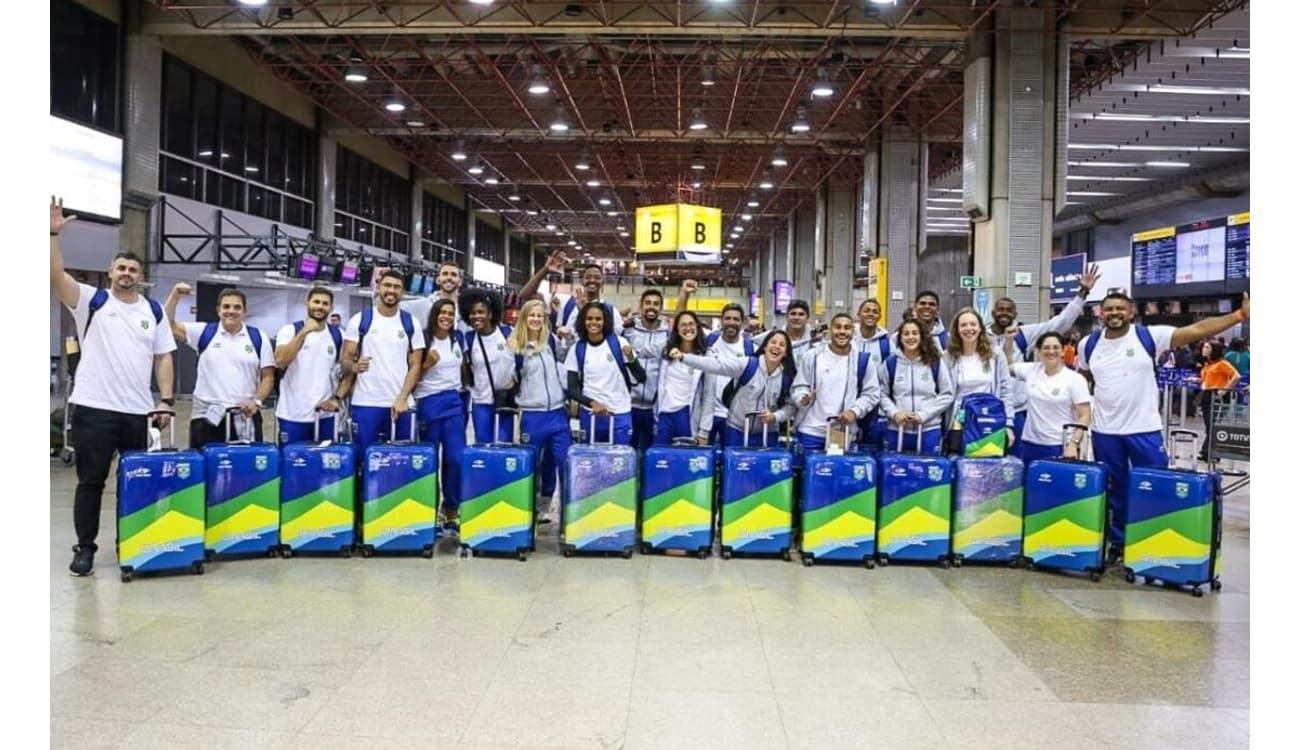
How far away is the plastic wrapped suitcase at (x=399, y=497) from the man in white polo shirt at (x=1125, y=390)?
4293 millimetres

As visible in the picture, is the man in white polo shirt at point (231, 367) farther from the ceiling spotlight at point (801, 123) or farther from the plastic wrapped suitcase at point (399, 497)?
the ceiling spotlight at point (801, 123)

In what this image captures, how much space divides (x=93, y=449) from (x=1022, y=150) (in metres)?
13.2

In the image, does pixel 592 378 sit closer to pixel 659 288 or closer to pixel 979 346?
pixel 979 346

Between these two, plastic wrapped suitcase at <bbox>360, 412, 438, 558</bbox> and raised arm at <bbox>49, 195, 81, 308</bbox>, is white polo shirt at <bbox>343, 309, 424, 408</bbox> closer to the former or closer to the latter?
plastic wrapped suitcase at <bbox>360, 412, 438, 558</bbox>

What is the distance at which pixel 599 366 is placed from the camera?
6184 millimetres

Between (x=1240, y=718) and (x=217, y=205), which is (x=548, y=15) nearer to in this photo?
(x=217, y=205)

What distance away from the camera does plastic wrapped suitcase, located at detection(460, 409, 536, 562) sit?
17.9ft

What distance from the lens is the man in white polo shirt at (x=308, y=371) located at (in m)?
5.82

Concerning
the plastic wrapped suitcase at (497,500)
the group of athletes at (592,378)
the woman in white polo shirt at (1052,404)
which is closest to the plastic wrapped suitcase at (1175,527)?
the group of athletes at (592,378)

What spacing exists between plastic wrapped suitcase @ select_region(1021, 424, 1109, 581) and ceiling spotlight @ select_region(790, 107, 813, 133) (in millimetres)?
17510

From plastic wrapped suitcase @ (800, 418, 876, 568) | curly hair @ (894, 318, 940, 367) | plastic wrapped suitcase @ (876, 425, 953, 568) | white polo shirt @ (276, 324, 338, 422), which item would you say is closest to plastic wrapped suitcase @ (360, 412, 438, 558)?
white polo shirt @ (276, 324, 338, 422)

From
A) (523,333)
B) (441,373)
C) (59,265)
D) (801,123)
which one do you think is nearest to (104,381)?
(59,265)

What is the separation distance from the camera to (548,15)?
15.4m

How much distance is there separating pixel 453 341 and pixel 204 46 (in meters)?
14.9
